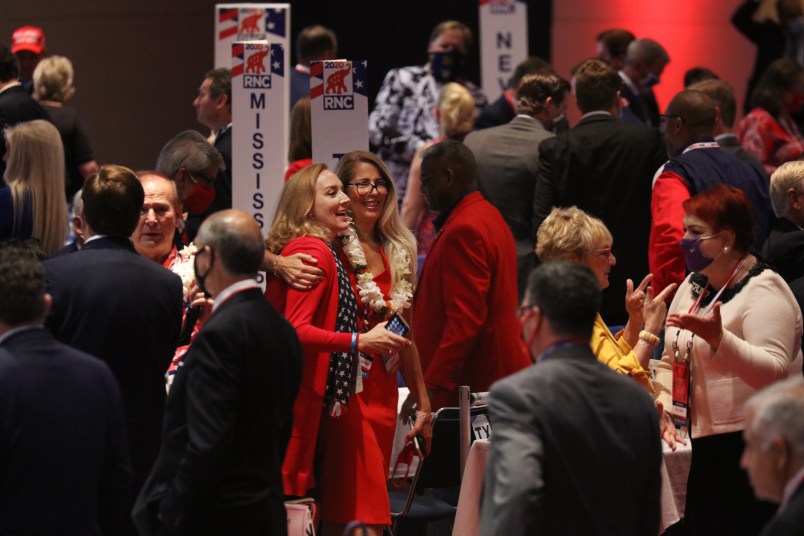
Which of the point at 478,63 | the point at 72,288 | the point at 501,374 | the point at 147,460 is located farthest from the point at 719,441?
the point at 478,63

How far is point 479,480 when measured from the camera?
4.43 m

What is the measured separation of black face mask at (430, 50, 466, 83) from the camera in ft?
28.5

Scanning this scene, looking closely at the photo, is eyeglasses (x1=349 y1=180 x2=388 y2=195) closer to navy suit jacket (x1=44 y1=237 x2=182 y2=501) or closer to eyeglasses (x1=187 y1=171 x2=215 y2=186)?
eyeglasses (x1=187 y1=171 x2=215 y2=186)

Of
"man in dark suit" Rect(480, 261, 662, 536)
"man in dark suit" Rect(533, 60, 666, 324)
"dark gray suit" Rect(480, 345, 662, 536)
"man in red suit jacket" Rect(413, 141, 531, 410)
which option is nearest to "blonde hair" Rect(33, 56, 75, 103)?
"man in dark suit" Rect(533, 60, 666, 324)

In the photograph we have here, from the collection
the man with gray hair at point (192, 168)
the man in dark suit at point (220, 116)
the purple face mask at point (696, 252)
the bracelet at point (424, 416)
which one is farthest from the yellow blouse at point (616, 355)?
the man in dark suit at point (220, 116)

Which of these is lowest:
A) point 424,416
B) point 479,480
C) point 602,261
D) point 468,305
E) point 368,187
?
point 479,480

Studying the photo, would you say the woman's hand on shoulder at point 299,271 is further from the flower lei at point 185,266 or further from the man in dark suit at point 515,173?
the man in dark suit at point 515,173

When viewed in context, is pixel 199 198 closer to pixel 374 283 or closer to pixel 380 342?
pixel 374 283

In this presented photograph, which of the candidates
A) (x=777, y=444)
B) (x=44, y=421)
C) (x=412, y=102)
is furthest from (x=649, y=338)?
(x=412, y=102)

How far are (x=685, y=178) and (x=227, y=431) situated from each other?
121 inches

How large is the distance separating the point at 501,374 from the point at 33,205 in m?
2.05

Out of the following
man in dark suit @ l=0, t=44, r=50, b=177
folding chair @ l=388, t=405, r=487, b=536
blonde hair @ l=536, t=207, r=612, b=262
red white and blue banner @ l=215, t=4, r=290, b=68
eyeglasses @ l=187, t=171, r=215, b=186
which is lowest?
folding chair @ l=388, t=405, r=487, b=536

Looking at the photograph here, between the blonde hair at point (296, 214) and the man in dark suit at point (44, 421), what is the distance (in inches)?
50.0

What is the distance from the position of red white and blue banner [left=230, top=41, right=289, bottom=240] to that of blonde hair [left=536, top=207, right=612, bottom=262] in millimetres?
1614
